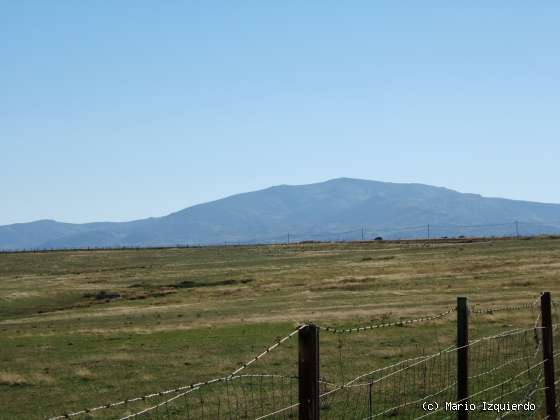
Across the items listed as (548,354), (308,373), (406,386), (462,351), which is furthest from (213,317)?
(308,373)

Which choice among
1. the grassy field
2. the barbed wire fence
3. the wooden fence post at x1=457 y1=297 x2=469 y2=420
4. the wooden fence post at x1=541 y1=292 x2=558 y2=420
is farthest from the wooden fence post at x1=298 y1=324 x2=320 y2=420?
the grassy field

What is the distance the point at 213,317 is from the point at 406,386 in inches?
1027

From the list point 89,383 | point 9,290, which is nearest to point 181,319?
point 89,383

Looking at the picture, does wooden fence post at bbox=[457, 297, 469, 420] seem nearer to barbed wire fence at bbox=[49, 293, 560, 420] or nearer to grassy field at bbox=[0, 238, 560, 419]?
barbed wire fence at bbox=[49, 293, 560, 420]

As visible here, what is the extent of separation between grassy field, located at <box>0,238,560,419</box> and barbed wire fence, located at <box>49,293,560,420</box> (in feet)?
1.13

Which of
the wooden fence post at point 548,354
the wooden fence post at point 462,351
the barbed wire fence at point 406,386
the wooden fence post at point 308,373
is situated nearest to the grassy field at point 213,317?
the barbed wire fence at point 406,386

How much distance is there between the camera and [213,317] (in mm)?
49156

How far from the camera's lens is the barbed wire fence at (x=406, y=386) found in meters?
16.5

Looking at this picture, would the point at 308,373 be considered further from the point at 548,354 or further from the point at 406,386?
the point at 406,386

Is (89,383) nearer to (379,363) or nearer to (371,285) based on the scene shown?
(379,363)

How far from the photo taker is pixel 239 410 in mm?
22750

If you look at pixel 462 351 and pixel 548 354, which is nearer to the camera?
pixel 462 351

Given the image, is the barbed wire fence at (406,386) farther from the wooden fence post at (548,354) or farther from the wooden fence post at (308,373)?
the wooden fence post at (308,373)

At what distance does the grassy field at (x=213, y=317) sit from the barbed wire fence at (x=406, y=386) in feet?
1.13
